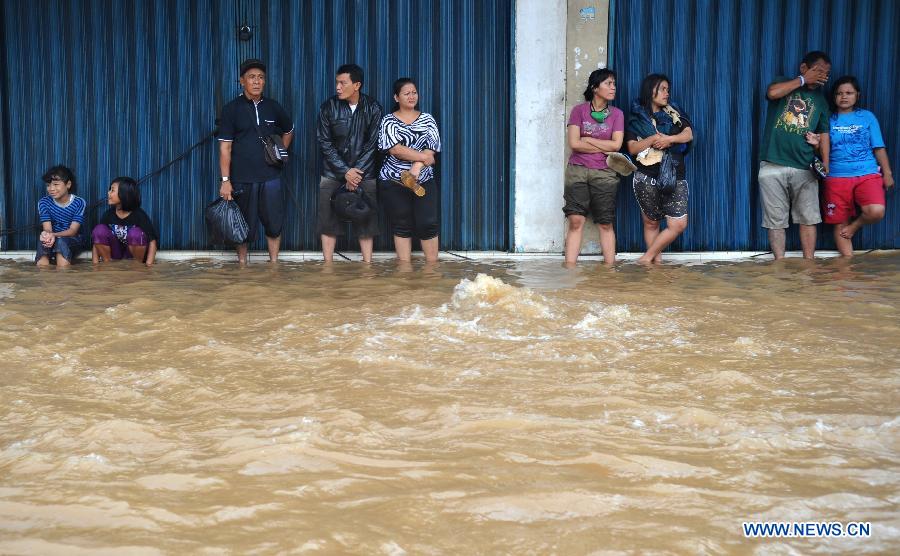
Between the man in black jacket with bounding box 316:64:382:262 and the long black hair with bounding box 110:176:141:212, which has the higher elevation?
the man in black jacket with bounding box 316:64:382:262

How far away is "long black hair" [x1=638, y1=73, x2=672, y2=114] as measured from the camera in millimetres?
8531

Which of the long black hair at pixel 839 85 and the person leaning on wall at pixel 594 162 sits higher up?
the long black hair at pixel 839 85

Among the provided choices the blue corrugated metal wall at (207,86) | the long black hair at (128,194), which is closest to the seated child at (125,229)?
the long black hair at (128,194)

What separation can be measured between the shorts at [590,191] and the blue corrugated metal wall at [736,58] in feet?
1.87

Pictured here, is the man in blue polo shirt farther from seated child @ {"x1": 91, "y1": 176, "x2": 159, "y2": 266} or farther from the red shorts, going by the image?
the red shorts

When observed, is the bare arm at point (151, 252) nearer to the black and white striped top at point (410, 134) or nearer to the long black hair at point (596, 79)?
the black and white striped top at point (410, 134)

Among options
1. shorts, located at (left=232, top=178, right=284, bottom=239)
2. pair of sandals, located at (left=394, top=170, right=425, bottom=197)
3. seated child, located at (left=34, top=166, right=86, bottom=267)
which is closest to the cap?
shorts, located at (left=232, top=178, right=284, bottom=239)

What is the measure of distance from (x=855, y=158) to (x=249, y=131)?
5397mm

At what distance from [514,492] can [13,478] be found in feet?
5.43

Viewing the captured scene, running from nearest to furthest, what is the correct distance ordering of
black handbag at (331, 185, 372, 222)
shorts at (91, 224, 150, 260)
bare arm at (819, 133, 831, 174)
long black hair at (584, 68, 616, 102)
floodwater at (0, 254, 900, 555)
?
floodwater at (0, 254, 900, 555) → long black hair at (584, 68, 616, 102) → black handbag at (331, 185, 372, 222) → bare arm at (819, 133, 831, 174) → shorts at (91, 224, 150, 260)

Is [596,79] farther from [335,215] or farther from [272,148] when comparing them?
[272,148]

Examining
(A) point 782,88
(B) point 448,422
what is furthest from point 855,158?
(B) point 448,422

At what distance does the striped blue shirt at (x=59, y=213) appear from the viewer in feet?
29.1

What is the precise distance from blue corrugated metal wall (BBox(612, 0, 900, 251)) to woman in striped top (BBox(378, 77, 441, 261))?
1.85 metres
